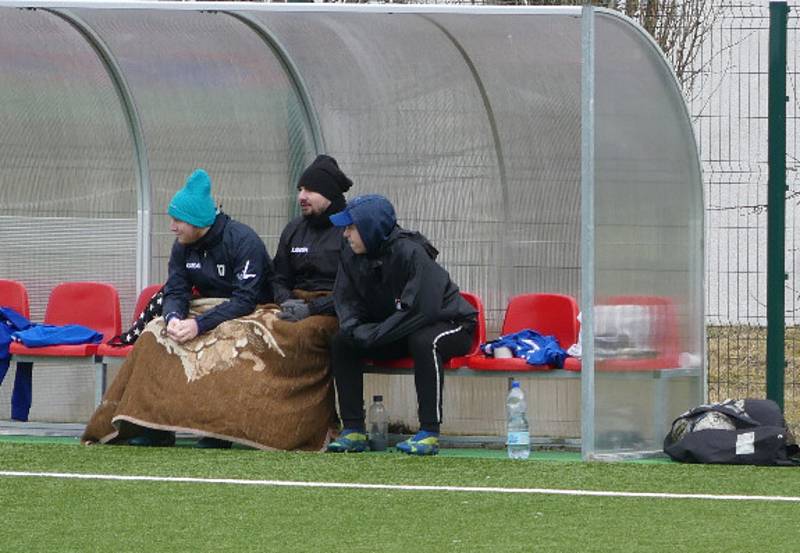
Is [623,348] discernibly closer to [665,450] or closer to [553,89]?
[665,450]

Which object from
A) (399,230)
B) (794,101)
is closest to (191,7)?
(399,230)

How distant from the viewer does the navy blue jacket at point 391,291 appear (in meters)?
9.01

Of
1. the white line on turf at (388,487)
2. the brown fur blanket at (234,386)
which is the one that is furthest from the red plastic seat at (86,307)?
the white line on turf at (388,487)

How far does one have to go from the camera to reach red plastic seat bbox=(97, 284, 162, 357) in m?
9.73

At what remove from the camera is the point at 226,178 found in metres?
10.8

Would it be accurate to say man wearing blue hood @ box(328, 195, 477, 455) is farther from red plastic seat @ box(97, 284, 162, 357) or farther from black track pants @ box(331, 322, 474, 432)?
red plastic seat @ box(97, 284, 162, 357)

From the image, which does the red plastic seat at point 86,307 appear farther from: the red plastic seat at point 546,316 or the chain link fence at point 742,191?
the chain link fence at point 742,191

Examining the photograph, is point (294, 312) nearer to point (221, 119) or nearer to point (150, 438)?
point (150, 438)

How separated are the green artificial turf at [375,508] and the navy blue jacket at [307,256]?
3.82ft

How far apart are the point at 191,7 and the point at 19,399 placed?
8.35 feet

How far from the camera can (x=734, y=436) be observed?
8.54 m

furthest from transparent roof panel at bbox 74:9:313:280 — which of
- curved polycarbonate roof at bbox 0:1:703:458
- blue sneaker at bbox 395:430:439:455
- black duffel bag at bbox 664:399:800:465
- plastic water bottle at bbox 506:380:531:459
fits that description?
black duffel bag at bbox 664:399:800:465

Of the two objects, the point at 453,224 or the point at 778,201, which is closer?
the point at 778,201

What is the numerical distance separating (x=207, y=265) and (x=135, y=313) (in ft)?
2.83
